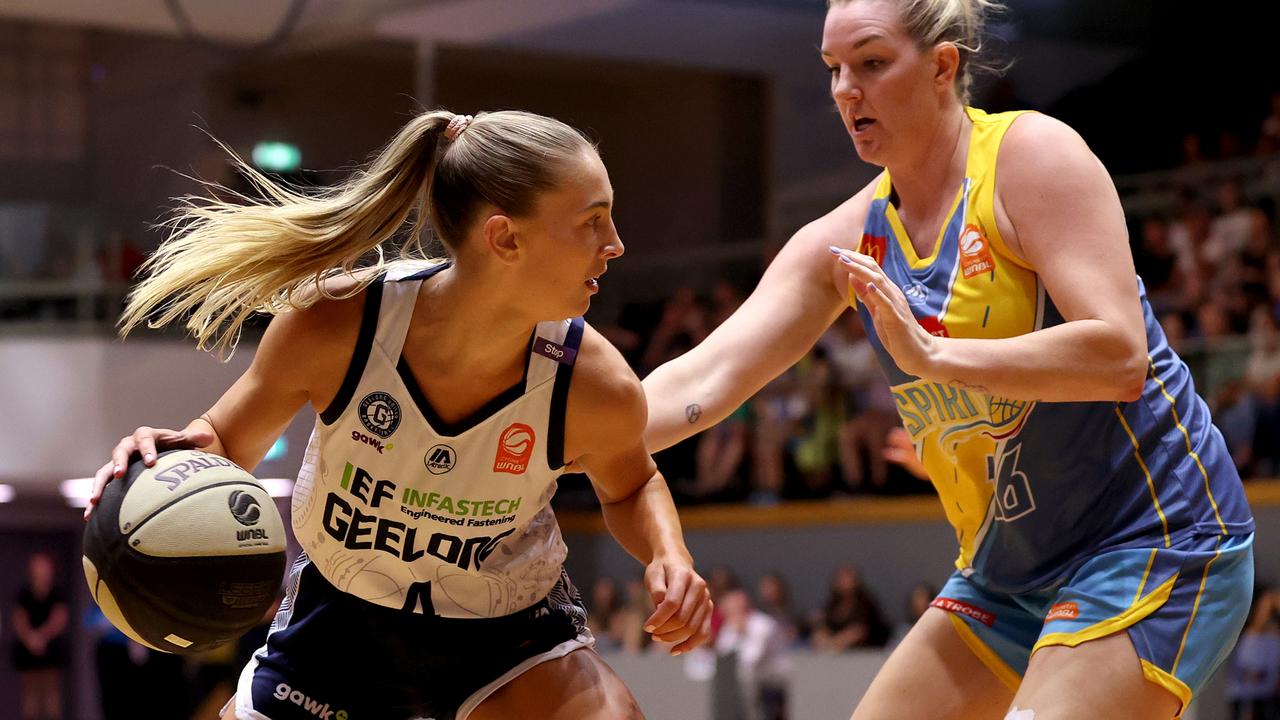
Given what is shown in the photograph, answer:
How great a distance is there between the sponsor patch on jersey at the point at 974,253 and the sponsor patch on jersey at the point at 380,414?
3.76 ft

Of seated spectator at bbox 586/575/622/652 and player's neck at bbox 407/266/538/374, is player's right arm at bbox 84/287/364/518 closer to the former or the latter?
player's neck at bbox 407/266/538/374

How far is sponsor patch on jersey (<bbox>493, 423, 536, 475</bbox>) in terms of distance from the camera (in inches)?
113

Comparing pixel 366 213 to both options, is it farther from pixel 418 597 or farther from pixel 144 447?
pixel 418 597

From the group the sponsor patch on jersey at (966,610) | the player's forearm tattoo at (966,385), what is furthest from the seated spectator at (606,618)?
the player's forearm tattoo at (966,385)

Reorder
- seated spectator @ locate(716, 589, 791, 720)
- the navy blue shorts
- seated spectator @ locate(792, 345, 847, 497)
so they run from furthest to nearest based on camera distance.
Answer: seated spectator @ locate(792, 345, 847, 497)
seated spectator @ locate(716, 589, 791, 720)
the navy blue shorts

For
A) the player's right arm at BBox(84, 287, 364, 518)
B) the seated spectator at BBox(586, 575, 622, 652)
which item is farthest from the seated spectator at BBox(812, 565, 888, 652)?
the player's right arm at BBox(84, 287, 364, 518)

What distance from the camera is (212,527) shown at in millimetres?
2730

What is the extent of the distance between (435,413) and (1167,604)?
142 cm

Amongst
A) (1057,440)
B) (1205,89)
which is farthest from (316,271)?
(1205,89)

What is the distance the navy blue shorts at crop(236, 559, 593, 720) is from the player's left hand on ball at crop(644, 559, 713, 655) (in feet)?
1.02

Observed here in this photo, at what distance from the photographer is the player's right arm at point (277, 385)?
2809mm

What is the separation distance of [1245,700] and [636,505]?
6901mm

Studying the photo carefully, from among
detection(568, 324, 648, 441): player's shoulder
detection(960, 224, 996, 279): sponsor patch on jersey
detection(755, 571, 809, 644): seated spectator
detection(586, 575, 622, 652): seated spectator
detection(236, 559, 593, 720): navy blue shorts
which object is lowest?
detection(586, 575, 622, 652): seated spectator

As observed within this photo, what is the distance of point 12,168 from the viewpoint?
14273 millimetres
